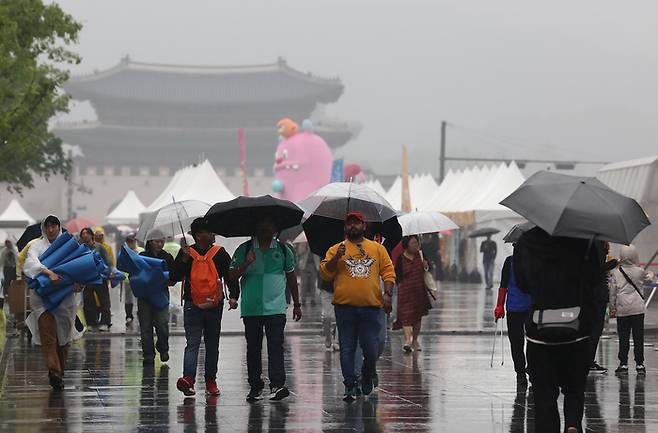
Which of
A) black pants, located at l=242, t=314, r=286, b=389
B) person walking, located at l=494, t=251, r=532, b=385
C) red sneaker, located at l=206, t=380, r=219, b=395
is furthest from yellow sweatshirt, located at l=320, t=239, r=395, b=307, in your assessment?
person walking, located at l=494, t=251, r=532, b=385

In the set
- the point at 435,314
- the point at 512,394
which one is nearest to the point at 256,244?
the point at 512,394

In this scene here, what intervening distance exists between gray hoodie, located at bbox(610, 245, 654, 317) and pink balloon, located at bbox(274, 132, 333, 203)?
41.7 metres

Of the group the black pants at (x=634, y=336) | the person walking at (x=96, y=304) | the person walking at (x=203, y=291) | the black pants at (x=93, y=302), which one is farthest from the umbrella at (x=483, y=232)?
the person walking at (x=203, y=291)

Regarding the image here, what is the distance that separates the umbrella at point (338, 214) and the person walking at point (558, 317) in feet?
13.8

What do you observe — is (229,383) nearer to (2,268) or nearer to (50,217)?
(50,217)

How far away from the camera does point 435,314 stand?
22.7 metres

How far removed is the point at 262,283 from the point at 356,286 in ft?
2.33

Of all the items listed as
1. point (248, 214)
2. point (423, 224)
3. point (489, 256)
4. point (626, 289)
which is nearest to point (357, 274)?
point (248, 214)

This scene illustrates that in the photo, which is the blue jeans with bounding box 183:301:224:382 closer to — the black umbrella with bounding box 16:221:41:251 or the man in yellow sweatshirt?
the man in yellow sweatshirt

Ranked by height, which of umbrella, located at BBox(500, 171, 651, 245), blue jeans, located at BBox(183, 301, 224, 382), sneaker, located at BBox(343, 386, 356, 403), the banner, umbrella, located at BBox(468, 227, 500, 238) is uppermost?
the banner

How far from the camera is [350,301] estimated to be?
10.3m

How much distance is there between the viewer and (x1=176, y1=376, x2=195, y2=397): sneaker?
1046 centimetres

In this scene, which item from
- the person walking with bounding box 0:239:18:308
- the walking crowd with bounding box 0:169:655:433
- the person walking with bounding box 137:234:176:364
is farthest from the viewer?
the person walking with bounding box 0:239:18:308

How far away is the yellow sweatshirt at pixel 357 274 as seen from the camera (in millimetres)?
10281
